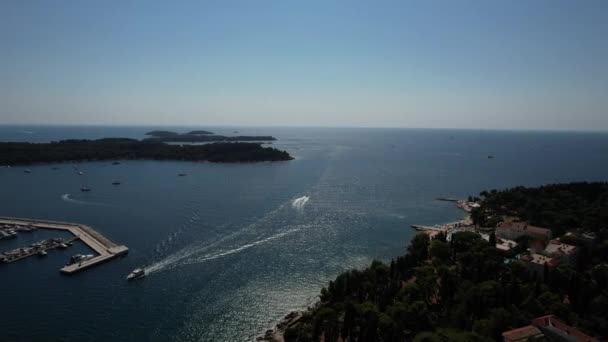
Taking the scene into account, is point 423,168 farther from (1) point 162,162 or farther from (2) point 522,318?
(2) point 522,318

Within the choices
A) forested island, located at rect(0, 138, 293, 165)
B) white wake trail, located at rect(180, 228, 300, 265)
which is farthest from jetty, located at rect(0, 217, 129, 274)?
forested island, located at rect(0, 138, 293, 165)

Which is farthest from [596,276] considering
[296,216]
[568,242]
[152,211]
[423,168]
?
[423,168]

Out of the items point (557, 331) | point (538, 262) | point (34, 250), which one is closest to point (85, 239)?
point (34, 250)

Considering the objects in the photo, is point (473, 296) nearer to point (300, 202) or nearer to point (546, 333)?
point (546, 333)

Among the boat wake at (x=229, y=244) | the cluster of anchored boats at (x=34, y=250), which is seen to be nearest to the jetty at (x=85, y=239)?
the cluster of anchored boats at (x=34, y=250)

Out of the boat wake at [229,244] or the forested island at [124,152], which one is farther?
the forested island at [124,152]

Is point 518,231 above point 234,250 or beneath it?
above

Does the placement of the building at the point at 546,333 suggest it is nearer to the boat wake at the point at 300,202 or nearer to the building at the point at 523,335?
the building at the point at 523,335
